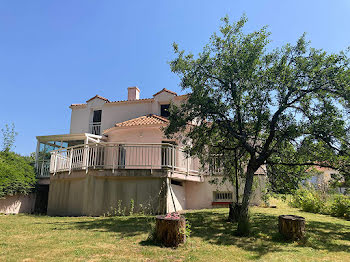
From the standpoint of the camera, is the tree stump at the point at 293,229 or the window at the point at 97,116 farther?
the window at the point at 97,116

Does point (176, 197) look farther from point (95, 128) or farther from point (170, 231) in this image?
point (95, 128)

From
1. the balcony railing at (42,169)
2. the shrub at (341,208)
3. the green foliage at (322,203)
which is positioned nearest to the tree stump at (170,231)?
the green foliage at (322,203)

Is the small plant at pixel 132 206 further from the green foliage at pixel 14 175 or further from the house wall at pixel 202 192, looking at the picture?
the green foliage at pixel 14 175

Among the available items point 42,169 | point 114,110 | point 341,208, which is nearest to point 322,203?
point 341,208

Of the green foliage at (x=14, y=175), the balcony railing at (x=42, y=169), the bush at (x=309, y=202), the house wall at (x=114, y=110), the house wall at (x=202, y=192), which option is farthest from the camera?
the house wall at (x=114, y=110)

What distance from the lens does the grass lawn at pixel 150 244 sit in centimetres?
541

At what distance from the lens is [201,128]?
9.52 m

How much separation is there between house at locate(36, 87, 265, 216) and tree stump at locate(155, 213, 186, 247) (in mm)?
4386

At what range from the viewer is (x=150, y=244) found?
6242mm

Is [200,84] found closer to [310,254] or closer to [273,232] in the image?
[273,232]

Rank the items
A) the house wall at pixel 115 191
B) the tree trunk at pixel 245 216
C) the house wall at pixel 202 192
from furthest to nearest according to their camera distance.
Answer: the house wall at pixel 202 192
the house wall at pixel 115 191
the tree trunk at pixel 245 216

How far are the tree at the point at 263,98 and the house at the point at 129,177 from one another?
176cm

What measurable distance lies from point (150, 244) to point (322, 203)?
11.6 meters

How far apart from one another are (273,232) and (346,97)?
15.2 ft
